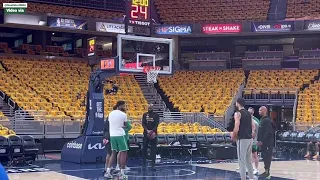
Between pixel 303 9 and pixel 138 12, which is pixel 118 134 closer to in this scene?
pixel 138 12

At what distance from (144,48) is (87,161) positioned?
14.4 feet

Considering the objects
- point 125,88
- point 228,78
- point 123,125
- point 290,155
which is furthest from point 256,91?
point 123,125

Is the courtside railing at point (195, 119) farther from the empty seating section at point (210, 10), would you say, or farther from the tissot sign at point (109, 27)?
the empty seating section at point (210, 10)

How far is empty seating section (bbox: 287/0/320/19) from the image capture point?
3522cm

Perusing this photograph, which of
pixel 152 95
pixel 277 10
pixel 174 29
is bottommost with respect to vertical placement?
pixel 152 95

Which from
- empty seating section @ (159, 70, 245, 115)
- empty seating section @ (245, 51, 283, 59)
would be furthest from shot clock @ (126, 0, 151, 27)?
empty seating section @ (245, 51, 283, 59)

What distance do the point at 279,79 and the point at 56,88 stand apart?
45.5 ft

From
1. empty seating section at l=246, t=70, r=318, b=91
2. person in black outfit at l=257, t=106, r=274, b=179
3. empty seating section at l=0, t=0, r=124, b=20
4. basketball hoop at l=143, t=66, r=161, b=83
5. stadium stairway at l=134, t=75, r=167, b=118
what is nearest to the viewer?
person in black outfit at l=257, t=106, r=274, b=179

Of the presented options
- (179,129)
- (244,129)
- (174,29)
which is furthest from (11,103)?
(244,129)

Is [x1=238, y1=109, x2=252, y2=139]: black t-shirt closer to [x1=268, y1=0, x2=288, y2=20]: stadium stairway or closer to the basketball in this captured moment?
the basketball

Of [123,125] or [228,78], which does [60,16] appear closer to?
[228,78]

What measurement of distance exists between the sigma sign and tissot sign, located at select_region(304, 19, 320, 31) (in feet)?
24.4

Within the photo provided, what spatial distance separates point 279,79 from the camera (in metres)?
31.3

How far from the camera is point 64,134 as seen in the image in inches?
826
